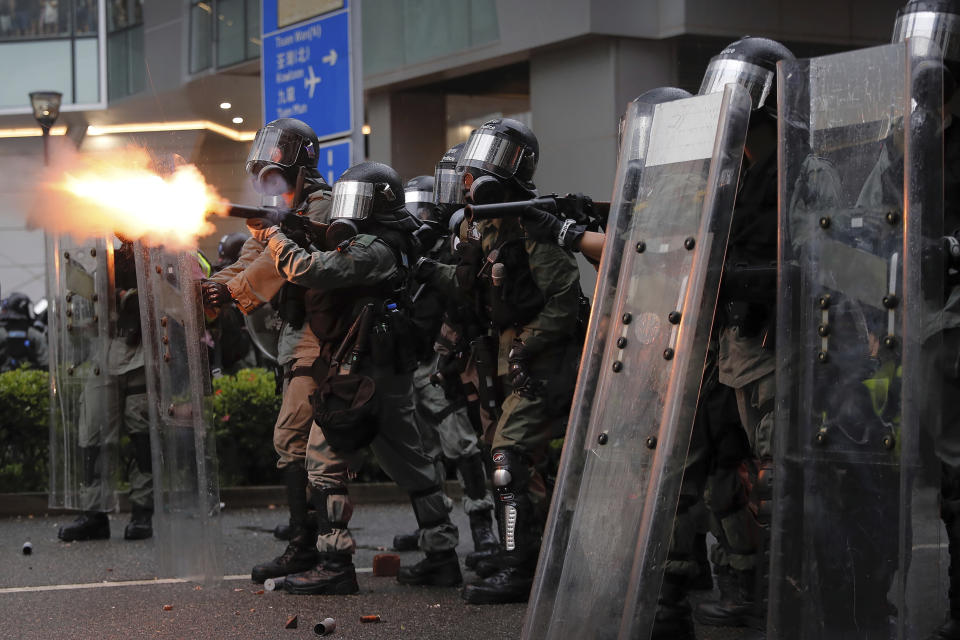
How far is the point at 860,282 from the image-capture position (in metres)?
3.27

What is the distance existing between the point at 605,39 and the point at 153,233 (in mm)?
7602

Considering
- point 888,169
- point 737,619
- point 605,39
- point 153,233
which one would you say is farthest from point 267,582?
point 605,39

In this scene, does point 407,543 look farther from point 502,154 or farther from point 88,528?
point 502,154

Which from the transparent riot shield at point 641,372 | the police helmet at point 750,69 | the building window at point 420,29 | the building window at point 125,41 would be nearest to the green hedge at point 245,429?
the police helmet at point 750,69

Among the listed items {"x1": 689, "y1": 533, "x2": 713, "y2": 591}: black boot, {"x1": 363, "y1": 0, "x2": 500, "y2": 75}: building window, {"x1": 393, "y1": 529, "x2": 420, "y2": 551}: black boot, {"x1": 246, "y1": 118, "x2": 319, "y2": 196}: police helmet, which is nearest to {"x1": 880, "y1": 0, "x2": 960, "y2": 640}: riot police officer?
{"x1": 689, "y1": 533, "x2": 713, "y2": 591}: black boot

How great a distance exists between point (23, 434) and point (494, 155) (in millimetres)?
4970

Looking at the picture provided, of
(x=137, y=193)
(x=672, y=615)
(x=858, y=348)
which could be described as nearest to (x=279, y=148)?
(x=137, y=193)

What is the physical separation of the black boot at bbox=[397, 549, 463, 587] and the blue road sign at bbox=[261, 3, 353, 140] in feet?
13.4

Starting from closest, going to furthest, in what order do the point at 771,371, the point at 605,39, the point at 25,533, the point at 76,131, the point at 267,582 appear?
the point at 771,371 < the point at 267,582 < the point at 76,131 < the point at 25,533 < the point at 605,39

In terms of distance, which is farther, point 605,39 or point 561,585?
point 605,39

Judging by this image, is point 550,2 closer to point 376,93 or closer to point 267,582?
point 376,93

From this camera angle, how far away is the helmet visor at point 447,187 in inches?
262

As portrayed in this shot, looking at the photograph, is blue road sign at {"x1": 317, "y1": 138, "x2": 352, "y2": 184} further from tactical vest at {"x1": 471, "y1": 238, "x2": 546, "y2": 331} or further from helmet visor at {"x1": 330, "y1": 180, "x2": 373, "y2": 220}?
tactical vest at {"x1": 471, "y1": 238, "x2": 546, "y2": 331}

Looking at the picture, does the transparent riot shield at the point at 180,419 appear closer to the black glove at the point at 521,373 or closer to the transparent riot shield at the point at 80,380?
the black glove at the point at 521,373
